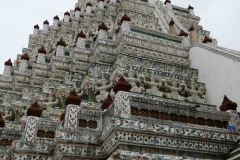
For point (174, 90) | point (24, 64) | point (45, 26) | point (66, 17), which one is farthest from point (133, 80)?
point (45, 26)

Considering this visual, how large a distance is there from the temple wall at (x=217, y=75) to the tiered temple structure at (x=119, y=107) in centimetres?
Result: 28

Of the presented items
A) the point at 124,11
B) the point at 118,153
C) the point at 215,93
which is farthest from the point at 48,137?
the point at 124,11

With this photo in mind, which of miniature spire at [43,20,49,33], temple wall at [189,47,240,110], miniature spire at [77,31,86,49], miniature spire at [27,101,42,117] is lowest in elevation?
miniature spire at [27,101,42,117]

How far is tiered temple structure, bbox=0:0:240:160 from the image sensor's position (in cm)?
707

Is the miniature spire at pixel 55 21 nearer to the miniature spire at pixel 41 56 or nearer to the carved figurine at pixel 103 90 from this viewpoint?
the miniature spire at pixel 41 56

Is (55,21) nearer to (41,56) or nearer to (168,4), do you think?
(168,4)

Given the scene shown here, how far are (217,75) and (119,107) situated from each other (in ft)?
21.1

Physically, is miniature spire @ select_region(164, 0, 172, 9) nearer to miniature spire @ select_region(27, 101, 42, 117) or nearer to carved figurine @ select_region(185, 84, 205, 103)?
carved figurine @ select_region(185, 84, 205, 103)

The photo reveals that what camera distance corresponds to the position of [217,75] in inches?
489

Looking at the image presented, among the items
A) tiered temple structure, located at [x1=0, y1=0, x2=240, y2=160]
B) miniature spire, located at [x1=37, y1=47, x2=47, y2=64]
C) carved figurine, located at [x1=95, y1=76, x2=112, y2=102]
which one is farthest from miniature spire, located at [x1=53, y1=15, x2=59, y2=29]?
carved figurine, located at [x1=95, y1=76, x2=112, y2=102]

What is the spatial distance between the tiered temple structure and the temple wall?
0.93 ft

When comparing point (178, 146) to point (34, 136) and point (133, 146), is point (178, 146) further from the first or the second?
point (34, 136)

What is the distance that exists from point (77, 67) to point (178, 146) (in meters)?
9.61

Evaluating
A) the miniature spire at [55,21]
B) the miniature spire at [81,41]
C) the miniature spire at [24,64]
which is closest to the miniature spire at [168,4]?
the miniature spire at [55,21]
